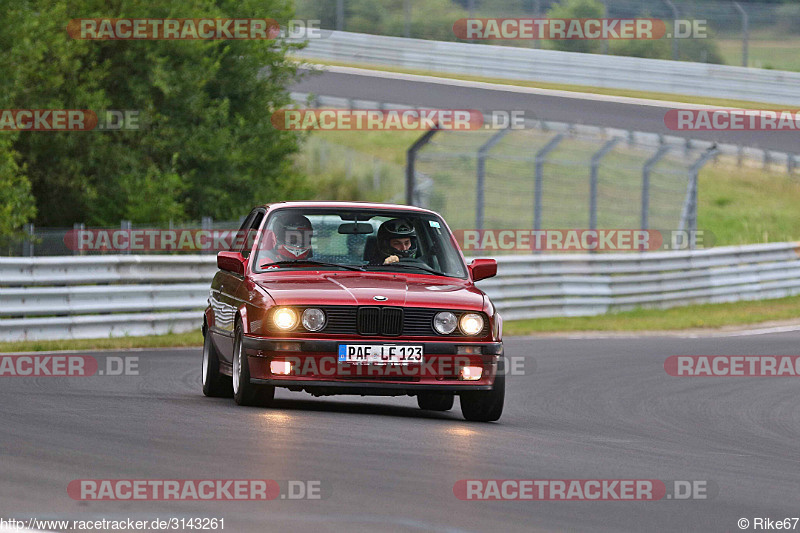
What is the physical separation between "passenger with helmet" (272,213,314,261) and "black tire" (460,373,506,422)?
5.08 feet

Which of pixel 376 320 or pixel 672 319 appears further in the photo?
pixel 672 319

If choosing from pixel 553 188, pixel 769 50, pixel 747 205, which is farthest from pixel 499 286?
pixel 747 205

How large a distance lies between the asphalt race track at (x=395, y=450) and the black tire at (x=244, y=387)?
12 cm

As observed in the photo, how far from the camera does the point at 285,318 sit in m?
9.60

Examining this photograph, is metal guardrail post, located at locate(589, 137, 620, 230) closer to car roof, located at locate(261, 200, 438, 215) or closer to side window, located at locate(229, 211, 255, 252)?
side window, located at locate(229, 211, 255, 252)

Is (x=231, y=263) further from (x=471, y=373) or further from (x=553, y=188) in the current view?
(x=553, y=188)

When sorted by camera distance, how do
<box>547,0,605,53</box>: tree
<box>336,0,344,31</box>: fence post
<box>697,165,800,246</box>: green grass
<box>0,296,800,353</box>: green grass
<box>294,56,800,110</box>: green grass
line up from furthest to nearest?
<box>697,165,800,246</box>: green grass
<box>547,0,605,53</box>: tree
<box>336,0,344,31</box>: fence post
<box>294,56,800,110</box>: green grass
<box>0,296,800,353</box>: green grass

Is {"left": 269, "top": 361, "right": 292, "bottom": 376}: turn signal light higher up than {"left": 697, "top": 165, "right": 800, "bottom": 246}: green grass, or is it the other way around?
{"left": 269, "top": 361, "right": 292, "bottom": 376}: turn signal light

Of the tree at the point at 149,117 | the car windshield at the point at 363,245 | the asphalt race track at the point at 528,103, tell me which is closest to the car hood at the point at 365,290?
the car windshield at the point at 363,245

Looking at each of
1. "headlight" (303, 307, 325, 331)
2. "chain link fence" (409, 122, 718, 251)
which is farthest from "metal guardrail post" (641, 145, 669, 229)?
"headlight" (303, 307, 325, 331)

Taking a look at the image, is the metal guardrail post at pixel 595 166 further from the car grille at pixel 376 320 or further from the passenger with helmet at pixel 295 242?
the car grille at pixel 376 320

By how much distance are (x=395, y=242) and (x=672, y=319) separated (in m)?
14.2

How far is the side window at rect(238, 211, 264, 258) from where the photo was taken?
36.6ft

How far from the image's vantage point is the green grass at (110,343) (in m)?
15.7
